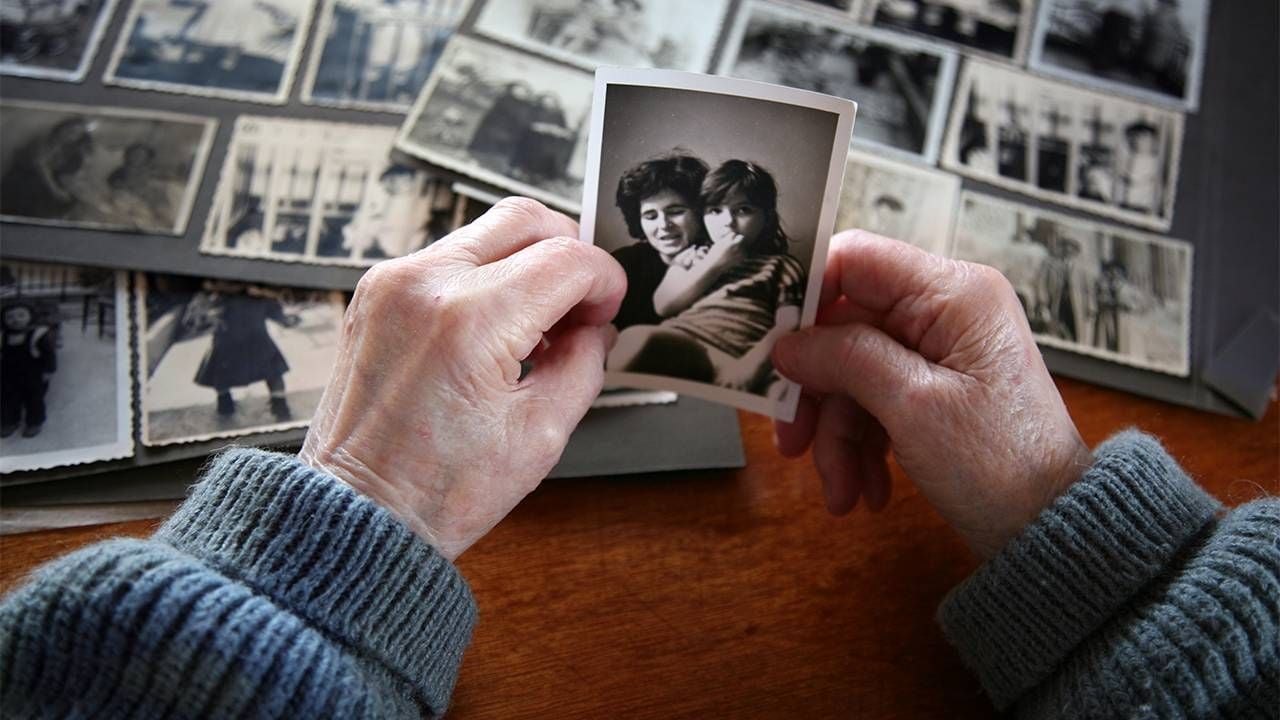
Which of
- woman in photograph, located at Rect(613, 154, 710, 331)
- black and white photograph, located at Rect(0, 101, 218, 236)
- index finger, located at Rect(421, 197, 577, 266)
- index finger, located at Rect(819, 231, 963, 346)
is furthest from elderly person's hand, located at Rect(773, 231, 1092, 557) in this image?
black and white photograph, located at Rect(0, 101, 218, 236)

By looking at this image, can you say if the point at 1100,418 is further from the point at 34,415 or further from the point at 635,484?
the point at 34,415

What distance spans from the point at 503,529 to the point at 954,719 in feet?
1.38

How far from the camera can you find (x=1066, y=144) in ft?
3.74

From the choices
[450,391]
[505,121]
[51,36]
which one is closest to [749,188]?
[450,391]

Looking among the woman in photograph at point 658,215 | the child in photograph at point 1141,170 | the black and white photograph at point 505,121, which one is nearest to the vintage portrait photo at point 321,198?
the black and white photograph at point 505,121

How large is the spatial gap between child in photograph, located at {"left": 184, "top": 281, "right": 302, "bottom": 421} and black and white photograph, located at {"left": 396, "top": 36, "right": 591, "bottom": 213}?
0.80 feet

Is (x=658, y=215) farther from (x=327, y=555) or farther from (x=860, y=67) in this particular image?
(x=860, y=67)

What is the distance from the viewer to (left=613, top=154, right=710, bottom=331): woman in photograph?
761 millimetres

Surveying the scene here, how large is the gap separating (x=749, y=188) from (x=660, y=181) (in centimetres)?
8

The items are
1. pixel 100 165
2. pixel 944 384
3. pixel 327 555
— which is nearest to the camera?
pixel 327 555

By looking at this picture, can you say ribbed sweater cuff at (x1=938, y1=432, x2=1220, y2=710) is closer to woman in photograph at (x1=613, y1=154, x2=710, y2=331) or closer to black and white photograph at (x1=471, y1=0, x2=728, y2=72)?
woman in photograph at (x1=613, y1=154, x2=710, y2=331)

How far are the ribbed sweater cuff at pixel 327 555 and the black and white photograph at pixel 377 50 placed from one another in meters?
0.60

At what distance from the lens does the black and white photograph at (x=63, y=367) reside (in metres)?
0.85

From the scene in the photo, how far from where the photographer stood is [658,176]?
76cm
